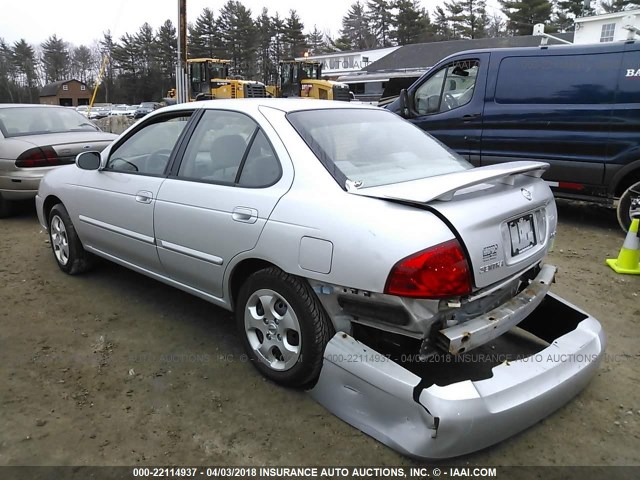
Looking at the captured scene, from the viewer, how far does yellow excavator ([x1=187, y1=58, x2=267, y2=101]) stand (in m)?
20.0

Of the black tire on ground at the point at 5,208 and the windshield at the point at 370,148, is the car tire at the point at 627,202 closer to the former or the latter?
the windshield at the point at 370,148

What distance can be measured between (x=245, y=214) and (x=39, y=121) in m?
5.93

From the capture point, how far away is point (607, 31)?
30.0 metres

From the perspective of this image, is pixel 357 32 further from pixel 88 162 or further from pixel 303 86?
pixel 88 162

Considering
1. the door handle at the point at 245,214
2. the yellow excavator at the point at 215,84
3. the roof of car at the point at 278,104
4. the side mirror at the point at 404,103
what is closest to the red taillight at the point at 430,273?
the door handle at the point at 245,214

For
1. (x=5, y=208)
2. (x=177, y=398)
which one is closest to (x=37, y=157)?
(x=5, y=208)

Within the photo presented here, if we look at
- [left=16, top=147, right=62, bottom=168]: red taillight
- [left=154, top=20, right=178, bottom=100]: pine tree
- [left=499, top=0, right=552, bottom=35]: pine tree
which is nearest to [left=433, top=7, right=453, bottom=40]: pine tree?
[left=499, top=0, right=552, bottom=35]: pine tree

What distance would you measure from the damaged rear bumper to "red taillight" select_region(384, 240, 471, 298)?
374 millimetres

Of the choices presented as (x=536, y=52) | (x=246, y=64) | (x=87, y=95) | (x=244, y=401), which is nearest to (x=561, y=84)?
(x=536, y=52)

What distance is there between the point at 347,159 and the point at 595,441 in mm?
1901

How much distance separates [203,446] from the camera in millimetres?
2453

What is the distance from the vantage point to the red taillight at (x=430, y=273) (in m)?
2.17

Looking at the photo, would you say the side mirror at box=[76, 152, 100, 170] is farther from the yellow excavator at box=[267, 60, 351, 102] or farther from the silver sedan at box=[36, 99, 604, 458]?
the yellow excavator at box=[267, 60, 351, 102]

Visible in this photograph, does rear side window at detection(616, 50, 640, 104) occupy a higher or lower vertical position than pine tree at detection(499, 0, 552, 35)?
lower
